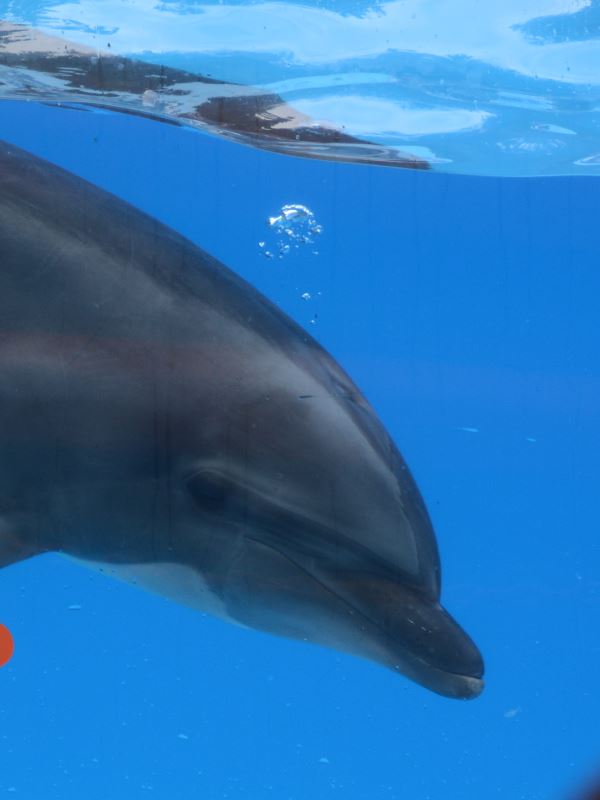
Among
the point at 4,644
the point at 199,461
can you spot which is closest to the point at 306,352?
the point at 199,461

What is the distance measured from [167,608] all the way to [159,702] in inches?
33.6

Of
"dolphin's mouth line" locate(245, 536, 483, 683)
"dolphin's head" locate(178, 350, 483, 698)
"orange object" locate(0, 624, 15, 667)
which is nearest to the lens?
"dolphin's mouth line" locate(245, 536, 483, 683)

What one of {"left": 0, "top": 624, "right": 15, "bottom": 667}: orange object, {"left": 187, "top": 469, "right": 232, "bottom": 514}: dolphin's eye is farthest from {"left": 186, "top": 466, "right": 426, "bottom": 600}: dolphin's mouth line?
{"left": 0, "top": 624, "right": 15, "bottom": 667}: orange object

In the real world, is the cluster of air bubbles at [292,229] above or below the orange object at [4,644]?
above

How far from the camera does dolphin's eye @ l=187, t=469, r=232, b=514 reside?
3.26 meters

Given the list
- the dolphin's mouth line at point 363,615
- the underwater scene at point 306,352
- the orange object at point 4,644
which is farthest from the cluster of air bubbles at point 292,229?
the dolphin's mouth line at point 363,615

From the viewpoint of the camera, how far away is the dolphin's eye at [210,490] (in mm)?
3262

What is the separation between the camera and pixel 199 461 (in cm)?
328

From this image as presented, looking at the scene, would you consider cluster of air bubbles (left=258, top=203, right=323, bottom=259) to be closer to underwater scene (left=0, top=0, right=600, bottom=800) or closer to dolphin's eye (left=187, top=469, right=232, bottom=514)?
underwater scene (left=0, top=0, right=600, bottom=800)

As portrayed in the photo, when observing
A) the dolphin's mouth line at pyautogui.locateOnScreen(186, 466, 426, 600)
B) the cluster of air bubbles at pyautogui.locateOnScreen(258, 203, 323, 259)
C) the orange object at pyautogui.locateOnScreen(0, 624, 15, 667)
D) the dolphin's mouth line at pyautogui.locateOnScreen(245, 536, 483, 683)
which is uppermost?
→ the cluster of air bubbles at pyautogui.locateOnScreen(258, 203, 323, 259)

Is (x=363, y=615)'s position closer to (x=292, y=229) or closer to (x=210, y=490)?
(x=210, y=490)

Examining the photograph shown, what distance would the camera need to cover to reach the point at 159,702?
17.9ft

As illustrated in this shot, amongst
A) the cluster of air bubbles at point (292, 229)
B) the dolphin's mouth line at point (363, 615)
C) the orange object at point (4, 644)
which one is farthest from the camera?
the cluster of air bubbles at point (292, 229)

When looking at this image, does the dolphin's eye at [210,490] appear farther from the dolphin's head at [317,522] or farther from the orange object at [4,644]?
the orange object at [4,644]
